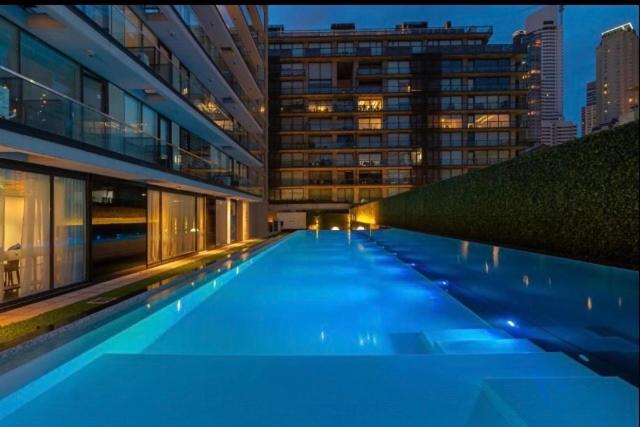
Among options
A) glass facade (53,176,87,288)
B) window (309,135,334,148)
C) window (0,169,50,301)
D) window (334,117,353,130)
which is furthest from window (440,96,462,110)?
window (0,169,50,301)

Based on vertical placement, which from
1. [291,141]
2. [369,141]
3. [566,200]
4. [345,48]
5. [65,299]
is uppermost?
[345,48]

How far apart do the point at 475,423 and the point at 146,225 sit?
13.0 m

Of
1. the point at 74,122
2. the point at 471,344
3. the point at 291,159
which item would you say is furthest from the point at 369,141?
the point at 471,344

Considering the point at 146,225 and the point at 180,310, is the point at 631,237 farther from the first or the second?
the point at 146,225

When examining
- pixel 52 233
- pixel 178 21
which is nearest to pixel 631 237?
pixel 52 233

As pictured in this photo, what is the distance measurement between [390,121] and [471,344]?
5159cm

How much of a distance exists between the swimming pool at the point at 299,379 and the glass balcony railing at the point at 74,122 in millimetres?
4005

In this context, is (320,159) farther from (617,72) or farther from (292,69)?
(617,72)

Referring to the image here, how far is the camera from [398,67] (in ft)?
180

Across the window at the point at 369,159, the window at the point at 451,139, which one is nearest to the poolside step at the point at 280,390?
the window at the point at 369,159

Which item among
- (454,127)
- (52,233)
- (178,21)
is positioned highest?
(454,127)

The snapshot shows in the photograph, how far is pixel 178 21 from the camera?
572 inches

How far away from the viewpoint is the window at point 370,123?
5406 centimetres

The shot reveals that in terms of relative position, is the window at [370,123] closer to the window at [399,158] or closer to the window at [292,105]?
the window at [399,158]
